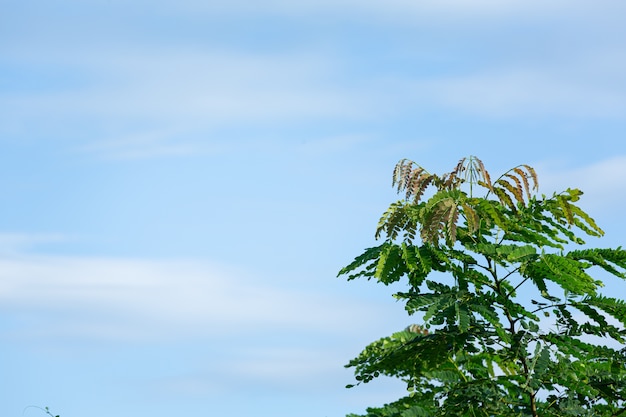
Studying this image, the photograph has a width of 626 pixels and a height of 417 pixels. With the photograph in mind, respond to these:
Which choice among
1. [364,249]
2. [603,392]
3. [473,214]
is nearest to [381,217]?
[364,249]

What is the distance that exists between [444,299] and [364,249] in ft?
3.12

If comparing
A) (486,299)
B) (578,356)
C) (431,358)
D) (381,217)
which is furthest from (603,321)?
(381,217)

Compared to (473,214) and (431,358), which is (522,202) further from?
(431,358)

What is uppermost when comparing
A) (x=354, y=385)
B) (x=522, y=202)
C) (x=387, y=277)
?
(x=522, y=202)

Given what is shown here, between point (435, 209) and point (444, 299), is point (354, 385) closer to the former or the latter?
point (444, 299)

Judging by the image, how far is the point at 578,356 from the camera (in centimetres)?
830

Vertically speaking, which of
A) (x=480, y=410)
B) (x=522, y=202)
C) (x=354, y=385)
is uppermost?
(x=522, y=202)

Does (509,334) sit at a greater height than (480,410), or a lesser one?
greater

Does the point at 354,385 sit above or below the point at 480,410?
above

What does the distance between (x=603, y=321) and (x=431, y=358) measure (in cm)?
173

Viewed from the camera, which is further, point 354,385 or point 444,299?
point 354,385

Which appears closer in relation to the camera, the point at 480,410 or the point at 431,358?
the point at 480,410

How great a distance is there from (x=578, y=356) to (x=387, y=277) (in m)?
2.00

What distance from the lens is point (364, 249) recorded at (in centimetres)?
849
